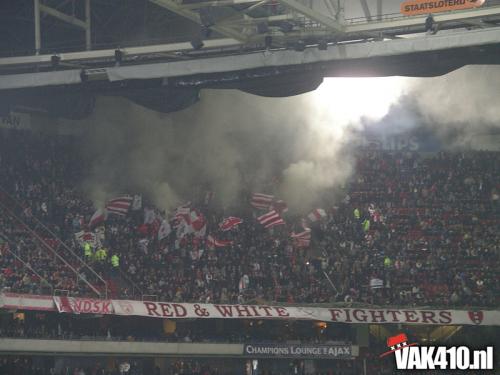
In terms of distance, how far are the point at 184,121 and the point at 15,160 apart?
26.3 feet

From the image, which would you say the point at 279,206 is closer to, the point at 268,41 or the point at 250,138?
the point at 250,138

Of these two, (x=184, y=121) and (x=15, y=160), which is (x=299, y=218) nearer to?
(x=184, y=121)

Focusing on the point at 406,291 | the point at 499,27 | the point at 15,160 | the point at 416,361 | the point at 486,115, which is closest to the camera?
the point at 416,361

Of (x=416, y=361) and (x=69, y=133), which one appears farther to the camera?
(x=69, y=133)

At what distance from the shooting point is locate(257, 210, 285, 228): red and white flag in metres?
42.4

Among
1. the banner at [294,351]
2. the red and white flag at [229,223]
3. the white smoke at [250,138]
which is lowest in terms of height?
the banner at [294,351]

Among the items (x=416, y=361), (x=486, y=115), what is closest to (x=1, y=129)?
(x=486, y=115)

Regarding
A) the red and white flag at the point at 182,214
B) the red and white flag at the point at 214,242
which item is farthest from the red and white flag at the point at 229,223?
the red and white flag at the point at 182,214

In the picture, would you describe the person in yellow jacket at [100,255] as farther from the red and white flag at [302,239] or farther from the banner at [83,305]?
the red and white flag at [302,239]

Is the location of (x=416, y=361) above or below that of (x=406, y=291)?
below

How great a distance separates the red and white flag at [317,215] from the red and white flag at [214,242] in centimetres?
393

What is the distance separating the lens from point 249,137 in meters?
47.5

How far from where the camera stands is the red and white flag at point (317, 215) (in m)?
→ 43.6

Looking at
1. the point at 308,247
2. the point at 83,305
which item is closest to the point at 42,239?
the point at 83,305
